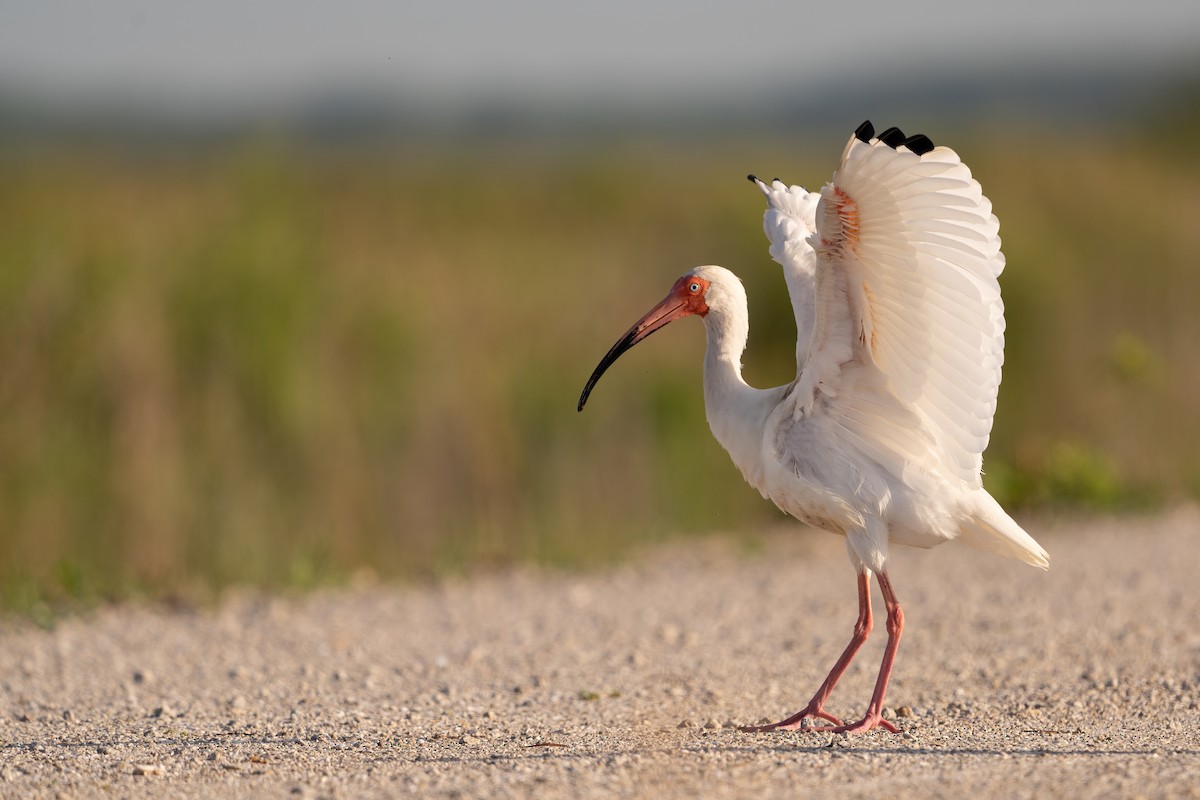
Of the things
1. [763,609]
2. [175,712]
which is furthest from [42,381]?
[763,609]

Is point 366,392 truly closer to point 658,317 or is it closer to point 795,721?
point 658,317

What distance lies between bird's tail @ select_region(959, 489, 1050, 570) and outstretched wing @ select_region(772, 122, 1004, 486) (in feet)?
0.49

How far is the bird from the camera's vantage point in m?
5.45

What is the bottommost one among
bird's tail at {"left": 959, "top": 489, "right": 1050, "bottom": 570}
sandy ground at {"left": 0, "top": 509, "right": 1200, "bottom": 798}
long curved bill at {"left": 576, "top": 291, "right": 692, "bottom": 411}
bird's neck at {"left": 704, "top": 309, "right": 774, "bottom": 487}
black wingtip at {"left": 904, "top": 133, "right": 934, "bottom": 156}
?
sandy ground at {"left": 0, "top": 509, "right": 1200, "bottom": 798}

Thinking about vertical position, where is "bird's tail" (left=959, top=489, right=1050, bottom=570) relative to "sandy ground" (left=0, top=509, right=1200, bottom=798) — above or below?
above

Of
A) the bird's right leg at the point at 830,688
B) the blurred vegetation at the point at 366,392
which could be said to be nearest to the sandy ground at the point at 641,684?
the bird's right leg at the point at 830,688

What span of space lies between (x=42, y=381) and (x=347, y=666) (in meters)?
4.33

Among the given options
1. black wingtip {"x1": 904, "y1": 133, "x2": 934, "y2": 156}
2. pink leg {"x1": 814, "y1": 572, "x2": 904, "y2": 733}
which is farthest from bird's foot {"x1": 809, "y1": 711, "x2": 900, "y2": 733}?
black wingtip {"x1": 904, "y1": 133, "x2": 934, "y2": 156}

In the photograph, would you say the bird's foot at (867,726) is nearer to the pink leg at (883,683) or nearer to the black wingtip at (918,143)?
the pink leg at (883,683)

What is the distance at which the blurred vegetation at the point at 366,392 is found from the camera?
10.5m

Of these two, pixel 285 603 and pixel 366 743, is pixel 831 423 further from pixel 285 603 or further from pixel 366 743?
pixel 285 603

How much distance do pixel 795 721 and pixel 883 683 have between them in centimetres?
39

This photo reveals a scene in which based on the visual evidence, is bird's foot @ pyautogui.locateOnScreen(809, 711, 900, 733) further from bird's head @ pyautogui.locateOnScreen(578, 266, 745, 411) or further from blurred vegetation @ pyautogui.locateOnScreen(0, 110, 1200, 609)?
blurred vegetation @ pyautogui.locateOnScreen(0, 110, 1200, 609)

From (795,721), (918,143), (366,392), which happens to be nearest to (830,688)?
(795,721)
